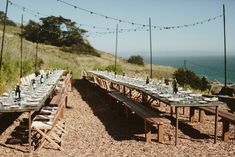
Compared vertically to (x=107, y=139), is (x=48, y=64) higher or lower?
higher

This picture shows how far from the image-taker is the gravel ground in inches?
329

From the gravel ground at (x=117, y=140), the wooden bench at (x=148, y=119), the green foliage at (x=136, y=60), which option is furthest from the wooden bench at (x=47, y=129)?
the green foliage at (x=136, y=60)

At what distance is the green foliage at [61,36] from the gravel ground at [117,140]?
4637 centimetres

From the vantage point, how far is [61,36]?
6406 centimetres

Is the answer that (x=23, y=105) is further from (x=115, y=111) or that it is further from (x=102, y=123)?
(x=115, y=111)

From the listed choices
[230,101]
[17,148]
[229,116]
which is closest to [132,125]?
[229,116]

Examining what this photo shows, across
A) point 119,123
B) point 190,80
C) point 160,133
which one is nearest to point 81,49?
point 190,80

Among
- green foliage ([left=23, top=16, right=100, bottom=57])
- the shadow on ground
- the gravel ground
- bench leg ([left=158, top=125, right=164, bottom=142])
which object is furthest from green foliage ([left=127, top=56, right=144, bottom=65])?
bench leg ([left=158, top=125, right=164, bottom=142])

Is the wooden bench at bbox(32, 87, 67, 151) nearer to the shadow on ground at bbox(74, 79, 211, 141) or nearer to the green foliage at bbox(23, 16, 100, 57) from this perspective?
the shadow on ground at bbox(74, 79, 211, 141)

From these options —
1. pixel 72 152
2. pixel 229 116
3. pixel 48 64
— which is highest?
pixel 48 64

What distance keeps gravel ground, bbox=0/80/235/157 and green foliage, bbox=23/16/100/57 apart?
46368 mm

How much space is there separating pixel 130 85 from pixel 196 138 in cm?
476

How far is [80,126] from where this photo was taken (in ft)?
36.9

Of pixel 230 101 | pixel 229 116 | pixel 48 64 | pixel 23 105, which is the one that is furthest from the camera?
pixel 48 64
